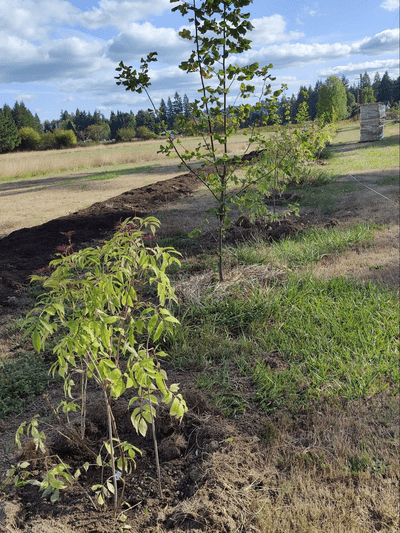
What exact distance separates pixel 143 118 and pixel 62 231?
680 centimetres

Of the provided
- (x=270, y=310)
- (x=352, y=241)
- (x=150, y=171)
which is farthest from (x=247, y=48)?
(x=150, y=171)

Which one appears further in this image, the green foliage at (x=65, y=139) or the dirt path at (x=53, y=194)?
the green foliage at (x=65, y=139)

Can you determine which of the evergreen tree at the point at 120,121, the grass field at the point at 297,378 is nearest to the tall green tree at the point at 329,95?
the grass field at the point at 297,378

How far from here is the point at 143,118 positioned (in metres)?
13.0

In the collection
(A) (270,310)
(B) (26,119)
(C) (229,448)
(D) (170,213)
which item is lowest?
(C) (229,448)

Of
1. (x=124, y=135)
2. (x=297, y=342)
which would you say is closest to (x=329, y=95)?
(x=297, y=342)

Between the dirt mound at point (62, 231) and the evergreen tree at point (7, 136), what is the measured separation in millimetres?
47221

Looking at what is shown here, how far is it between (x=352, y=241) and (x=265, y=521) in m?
4.52

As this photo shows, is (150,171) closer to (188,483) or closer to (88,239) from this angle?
(88,239)

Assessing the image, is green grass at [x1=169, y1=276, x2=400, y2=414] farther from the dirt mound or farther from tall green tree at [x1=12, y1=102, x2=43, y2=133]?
tall green tree at [x1=12, y1=102, x2=43, y2=133]

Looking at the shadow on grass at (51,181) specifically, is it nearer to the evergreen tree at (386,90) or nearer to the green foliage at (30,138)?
the green foliage at (30,138)

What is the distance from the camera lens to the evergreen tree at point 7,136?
50.8 metres

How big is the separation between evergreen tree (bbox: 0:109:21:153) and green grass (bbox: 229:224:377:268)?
5264 centimetres

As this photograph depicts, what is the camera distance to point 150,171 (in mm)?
16562
